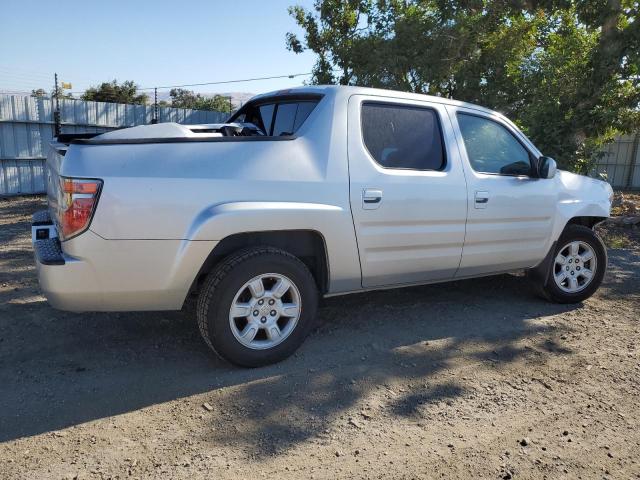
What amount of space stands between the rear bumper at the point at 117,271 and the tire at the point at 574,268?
3.48m

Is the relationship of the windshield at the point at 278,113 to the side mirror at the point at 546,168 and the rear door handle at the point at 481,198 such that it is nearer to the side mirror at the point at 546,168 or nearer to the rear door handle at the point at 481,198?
the rear door handle at the point at 481,198

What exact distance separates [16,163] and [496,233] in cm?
1103

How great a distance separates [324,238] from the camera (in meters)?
3.83

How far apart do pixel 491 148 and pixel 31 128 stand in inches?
427

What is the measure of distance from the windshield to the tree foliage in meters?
6.89

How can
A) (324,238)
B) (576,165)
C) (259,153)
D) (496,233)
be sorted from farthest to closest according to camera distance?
(576,165) → (496,233) → (324,238) → (259,153)

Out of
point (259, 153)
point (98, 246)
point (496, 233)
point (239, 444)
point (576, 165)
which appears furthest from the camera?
point (576, 165)

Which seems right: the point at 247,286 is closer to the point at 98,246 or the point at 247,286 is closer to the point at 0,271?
the point at 98,246

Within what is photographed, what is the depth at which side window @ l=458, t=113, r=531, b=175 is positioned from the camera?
465cm

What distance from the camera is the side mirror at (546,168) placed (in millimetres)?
4828

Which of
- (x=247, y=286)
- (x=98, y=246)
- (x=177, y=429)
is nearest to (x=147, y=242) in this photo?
(x=98, y=246)

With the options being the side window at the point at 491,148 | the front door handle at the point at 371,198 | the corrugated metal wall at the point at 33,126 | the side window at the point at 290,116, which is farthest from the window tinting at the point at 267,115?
the corrugated metal wall at the point at 33,126

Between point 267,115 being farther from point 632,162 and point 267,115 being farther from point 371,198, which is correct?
point 632,162

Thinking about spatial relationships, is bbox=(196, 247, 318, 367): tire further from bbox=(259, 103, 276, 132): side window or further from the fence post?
the fence post
